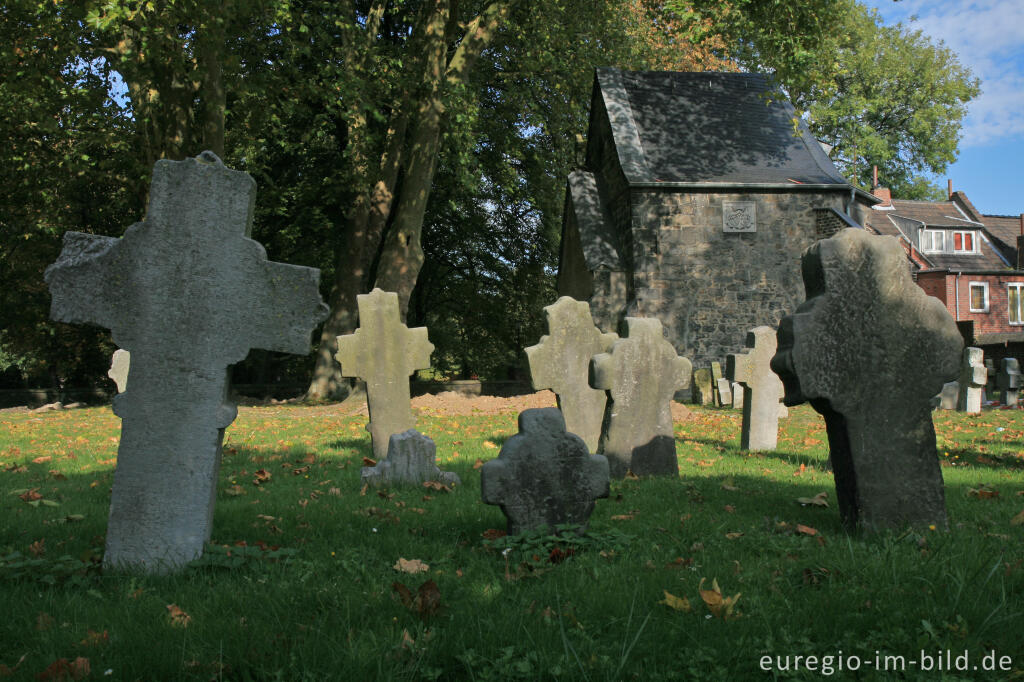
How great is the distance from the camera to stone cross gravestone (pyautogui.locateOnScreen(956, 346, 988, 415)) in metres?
15.3

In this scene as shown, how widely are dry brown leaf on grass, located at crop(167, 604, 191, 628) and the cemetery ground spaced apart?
18mm

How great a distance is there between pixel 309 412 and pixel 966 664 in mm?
16207

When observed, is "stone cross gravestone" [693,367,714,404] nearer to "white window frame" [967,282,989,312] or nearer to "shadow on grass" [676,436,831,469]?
"shadow on grass" [676,436,831,469]

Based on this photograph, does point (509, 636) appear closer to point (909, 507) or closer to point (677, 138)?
point (909, 507)

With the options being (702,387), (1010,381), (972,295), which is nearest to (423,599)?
(702,387)

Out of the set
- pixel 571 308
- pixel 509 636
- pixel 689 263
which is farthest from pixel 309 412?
pixel 509 636

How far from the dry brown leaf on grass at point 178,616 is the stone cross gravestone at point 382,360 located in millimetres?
6098

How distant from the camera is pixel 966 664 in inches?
104

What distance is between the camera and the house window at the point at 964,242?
136ft

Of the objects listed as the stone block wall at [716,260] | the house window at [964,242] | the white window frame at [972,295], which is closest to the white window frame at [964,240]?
the house window at [964,242]

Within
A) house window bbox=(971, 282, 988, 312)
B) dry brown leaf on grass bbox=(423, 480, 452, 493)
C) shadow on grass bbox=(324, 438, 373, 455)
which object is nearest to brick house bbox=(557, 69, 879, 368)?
shadow on grass bbox=(324, 438, 373, 455)

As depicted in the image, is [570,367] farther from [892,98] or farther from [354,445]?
[892,98]

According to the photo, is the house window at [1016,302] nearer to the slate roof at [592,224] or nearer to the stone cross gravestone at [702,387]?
the slate roof at [592,224]

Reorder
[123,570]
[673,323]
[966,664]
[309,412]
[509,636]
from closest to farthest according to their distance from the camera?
[966,664] → [509,636] → [123,570] → [309,412] → [673,323]
